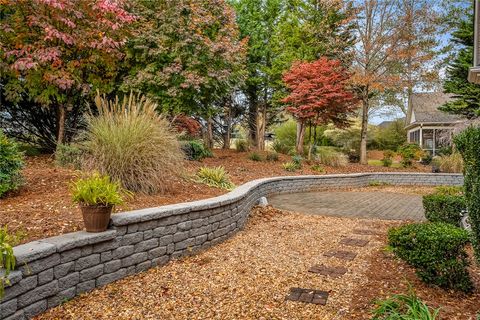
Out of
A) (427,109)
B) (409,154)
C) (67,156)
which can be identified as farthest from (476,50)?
(427,109)

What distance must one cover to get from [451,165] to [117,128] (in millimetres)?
12596

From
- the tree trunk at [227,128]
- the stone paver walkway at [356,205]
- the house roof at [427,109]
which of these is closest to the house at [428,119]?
the house roof at [427,109]

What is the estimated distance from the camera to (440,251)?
2918 mm

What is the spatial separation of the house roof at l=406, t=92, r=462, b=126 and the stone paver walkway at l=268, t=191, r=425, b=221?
1318 cm

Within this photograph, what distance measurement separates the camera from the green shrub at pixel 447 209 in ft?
15.7

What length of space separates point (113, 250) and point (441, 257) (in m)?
2.71

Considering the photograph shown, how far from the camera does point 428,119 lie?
68.3ft

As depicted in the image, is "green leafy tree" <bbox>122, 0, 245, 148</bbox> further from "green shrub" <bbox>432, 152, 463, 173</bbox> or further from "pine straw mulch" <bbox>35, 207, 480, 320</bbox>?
"green shrub" <bbox>432, 152, 463, 173</bbox>

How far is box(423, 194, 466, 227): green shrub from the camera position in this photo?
480cm

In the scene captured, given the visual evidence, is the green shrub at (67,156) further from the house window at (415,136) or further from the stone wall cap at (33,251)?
the house window at (415,136)

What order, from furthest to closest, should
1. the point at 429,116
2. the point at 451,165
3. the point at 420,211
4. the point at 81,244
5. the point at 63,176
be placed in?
the point at 429,116
the point at 451,165
the point at 420,211
the point at 63,176
the point at 81,244

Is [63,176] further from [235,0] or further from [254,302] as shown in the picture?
[235,0]

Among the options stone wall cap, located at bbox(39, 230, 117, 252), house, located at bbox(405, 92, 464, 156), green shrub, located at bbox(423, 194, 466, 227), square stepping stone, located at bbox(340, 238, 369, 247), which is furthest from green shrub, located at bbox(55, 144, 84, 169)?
house, located at bbox(405, 92, 464, 156)

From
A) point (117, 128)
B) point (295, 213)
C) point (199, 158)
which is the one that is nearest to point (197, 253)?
point (117, 128)
